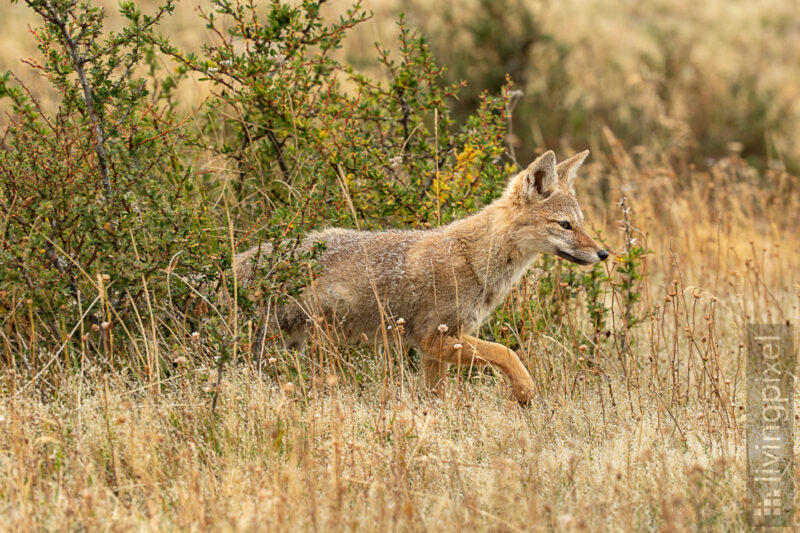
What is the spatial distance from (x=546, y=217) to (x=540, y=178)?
278 mm

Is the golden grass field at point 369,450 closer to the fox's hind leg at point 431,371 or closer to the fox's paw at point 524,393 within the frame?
the fox's paw at point 524,393

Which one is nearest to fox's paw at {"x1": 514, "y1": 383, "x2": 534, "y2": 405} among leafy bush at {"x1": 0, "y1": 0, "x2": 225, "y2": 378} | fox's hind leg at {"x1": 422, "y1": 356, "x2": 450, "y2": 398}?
fox's hind leg at {"x1": 422, "y1": 356, "x2": 450, "y2": 398}

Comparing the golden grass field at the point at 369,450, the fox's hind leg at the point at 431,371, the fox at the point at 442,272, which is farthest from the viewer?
the fox's hind leg at the point at 431,371

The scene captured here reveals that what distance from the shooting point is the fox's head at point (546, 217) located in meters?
5.84

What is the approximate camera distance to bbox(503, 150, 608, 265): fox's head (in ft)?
19.2

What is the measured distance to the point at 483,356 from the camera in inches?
224

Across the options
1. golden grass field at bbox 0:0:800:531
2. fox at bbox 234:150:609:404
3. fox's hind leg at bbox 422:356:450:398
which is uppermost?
fox at bbox 234:150:609:404

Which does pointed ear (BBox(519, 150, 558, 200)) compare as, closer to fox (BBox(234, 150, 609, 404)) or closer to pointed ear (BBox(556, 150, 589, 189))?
fox (BBox(234, 150, 609, 404))

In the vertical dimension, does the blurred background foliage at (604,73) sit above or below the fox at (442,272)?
above

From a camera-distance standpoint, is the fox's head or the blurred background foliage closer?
the fox's head

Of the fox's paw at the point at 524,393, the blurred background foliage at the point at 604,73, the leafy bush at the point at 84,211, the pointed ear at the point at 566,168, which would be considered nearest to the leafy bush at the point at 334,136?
the pointed ear at the point at 566,168

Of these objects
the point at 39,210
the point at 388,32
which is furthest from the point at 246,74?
the point at 388,32

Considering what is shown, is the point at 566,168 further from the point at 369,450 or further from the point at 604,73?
the point at 604,73

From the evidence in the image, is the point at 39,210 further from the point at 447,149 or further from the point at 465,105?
the point at 465,105
